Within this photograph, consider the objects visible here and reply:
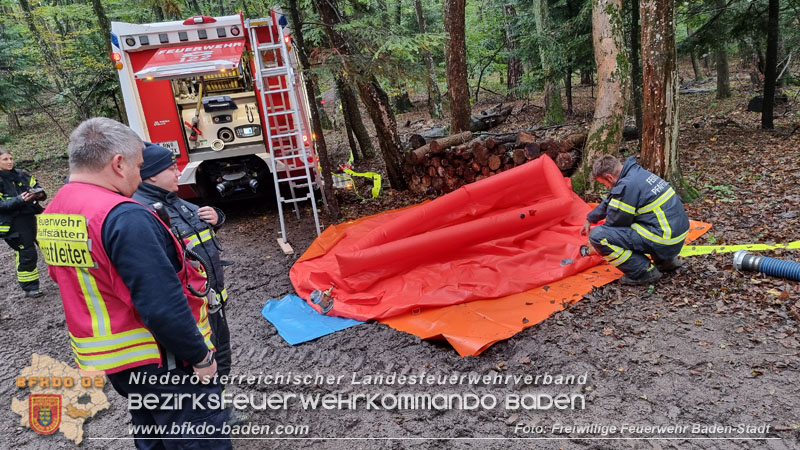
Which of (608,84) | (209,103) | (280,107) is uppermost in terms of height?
(209,103)

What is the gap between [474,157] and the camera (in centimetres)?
758

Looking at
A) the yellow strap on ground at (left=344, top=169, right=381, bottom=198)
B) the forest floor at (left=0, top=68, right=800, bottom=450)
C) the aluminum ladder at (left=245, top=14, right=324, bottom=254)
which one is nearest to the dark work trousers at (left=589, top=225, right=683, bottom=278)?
the forest floor at (left=0, top=68, right=800, bottom=450)

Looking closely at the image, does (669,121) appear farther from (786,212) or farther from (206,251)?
(206,251)

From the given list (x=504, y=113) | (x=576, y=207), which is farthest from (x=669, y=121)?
(x=504, y=113)

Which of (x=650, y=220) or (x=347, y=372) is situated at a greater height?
(x=650, y=220)

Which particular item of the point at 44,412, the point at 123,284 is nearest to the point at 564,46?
the point at 123,284

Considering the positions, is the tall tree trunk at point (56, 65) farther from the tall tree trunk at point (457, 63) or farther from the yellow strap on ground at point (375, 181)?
the tall tree trunk at point (457, 63)

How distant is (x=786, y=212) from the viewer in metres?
5.34

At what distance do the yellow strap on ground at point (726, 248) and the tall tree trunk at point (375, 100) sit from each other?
4.76m

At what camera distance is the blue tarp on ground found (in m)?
4.24

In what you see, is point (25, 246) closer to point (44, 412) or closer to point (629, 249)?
point (44, 412)

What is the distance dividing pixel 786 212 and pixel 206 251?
629 centimetres

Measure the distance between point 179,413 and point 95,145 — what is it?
1.25 metres

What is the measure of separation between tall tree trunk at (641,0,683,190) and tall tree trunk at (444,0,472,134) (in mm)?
3724
